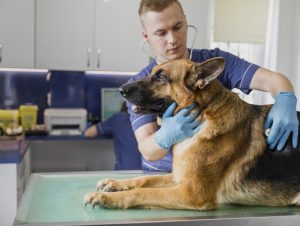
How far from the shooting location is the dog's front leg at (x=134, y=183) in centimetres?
103

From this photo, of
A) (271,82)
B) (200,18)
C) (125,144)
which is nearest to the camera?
(271,82)

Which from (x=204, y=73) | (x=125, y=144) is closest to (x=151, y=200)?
(x=204, y=73)

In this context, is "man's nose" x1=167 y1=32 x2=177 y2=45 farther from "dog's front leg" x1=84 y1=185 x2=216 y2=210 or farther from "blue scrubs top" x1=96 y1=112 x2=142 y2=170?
"blue scrubs top" x1=96 y1=112 x2=142 y2=170

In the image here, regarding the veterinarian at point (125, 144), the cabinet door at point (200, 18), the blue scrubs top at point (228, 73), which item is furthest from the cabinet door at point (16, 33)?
the blue scrubs top at point (228, 73)

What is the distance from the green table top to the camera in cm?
81

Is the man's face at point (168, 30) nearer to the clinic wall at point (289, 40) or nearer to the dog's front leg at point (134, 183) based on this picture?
the dog's front leg at point (134, 183)

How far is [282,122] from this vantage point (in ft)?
3.26

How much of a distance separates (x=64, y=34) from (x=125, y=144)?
1.05 metres

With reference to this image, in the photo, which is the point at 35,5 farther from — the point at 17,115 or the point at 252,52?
the point at 252,52

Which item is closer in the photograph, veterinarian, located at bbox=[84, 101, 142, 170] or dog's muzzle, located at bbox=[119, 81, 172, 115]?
dog's muzzle, located at bbox=[119, 81, 172, 115]

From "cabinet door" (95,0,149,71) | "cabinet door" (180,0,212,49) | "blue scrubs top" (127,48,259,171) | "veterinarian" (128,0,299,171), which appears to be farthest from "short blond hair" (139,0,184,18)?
"cabinet door" (180,0,212,49)

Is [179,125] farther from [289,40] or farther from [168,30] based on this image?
[289,40]

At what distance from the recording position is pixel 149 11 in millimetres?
1209

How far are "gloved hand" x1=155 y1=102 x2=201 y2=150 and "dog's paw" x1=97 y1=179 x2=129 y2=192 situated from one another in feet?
0.61
